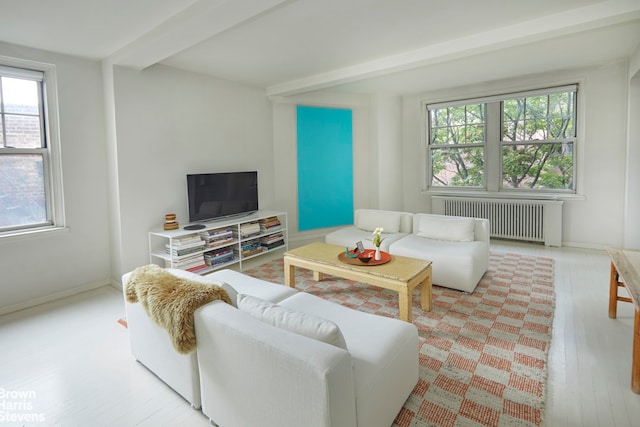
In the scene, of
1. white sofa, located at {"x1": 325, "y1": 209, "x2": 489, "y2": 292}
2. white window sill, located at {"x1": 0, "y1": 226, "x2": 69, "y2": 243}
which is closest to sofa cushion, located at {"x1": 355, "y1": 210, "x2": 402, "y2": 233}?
white sofa, located at {"x1": 325, "y1": 209, "x2": 489, "y2": 292}

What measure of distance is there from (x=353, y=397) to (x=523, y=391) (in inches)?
46.6

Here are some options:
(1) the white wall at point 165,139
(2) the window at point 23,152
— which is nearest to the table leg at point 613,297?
(1) the white wall at point 165,139

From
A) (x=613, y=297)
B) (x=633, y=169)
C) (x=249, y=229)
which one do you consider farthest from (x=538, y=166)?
(x=249, y=229)

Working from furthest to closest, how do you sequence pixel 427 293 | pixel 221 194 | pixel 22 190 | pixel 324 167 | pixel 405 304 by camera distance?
pixel 324 167
pixel 221 194
pixel 22 190
pixel 427 293
pixel 405 304

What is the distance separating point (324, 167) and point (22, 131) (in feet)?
13.0

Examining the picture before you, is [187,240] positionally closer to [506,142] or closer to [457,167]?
[457,167]

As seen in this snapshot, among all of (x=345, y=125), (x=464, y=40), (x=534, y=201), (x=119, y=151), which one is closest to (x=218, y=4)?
(x=119, y=151)

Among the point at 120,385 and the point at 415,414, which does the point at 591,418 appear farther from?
the point at 120,385

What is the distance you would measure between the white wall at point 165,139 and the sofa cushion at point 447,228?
2598 millimetres

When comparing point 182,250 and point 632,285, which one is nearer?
point 632,285

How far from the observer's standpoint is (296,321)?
153 cm

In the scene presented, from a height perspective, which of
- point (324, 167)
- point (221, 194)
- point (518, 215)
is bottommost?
point (518, 215)

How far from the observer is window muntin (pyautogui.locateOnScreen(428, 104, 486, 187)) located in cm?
573

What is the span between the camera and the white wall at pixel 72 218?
323cm
